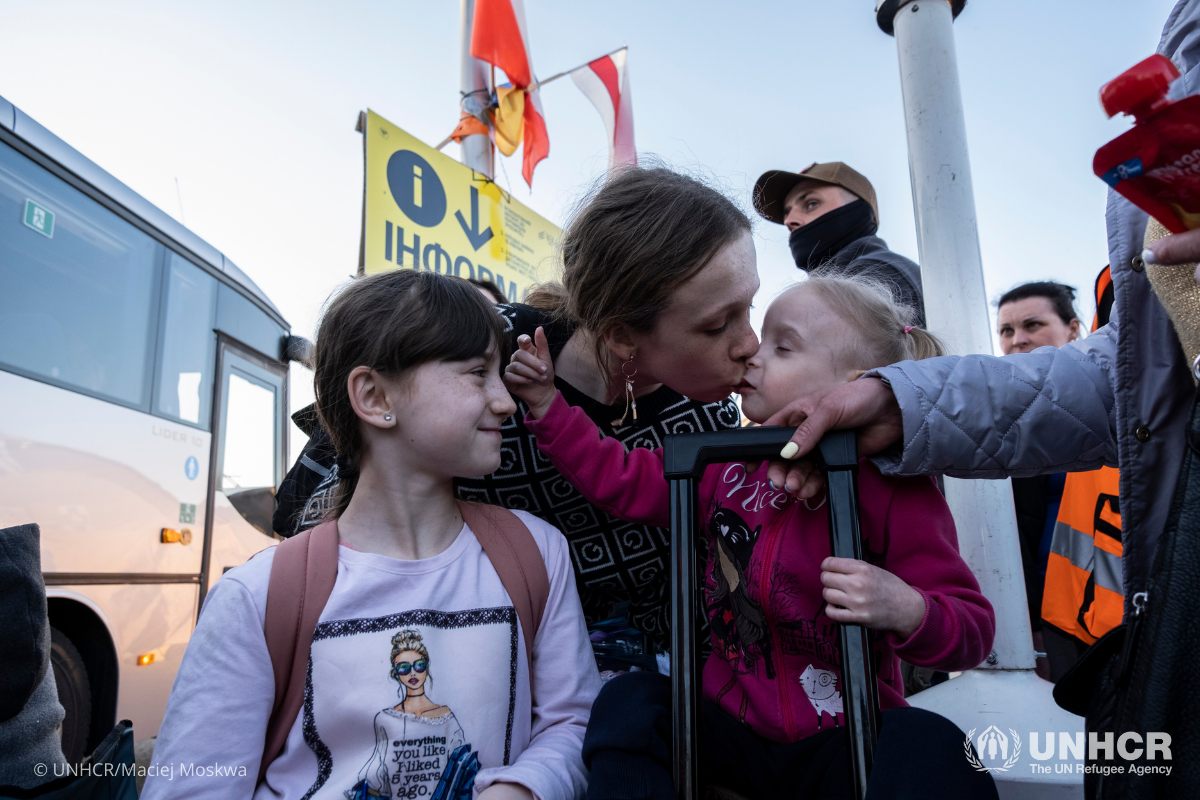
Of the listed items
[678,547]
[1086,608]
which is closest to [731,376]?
[678,547]

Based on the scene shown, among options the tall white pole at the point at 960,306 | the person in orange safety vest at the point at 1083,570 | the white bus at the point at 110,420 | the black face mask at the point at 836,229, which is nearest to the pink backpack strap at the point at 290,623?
the tall white pole at the point at 960,306

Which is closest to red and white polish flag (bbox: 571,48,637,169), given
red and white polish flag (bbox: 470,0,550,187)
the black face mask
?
red and white polish flag (bbox: 470,0,550,187)

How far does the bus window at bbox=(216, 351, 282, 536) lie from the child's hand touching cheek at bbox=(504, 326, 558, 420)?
354 cm

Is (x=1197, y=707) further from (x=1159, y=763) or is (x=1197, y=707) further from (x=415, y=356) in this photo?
(x=415, y=356)

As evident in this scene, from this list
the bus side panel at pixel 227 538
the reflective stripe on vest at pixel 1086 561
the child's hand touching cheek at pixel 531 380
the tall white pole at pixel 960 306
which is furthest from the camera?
the bus side panel at pixel 227 538

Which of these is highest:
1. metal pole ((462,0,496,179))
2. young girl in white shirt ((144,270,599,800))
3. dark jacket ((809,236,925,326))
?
metal pole ((462,0,496,179))

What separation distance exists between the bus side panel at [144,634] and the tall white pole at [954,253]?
11.8 ft

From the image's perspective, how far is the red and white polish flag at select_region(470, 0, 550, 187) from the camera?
162 inches

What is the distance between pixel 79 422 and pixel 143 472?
47 centimetres

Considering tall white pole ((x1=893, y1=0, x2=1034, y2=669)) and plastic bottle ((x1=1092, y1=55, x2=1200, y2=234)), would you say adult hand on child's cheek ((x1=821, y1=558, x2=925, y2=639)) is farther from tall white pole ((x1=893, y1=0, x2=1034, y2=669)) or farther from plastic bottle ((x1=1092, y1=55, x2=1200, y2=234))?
tall white pole ((x1=893, y1=0, x2=1034, y2=669))

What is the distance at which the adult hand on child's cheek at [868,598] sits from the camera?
3.41 ft

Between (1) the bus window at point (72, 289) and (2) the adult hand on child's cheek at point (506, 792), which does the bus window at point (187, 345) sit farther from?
(2) the adult hand on child's cheek at point (506, 792)

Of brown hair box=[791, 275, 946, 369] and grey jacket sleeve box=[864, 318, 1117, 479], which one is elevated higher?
brown hair box=[791, 275, 946, 369]

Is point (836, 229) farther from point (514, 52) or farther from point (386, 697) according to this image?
point (386, 697)
